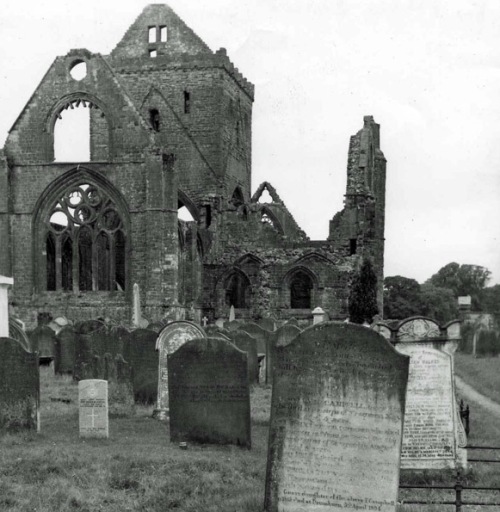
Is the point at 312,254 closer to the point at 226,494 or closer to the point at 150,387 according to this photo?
the point at 150,387

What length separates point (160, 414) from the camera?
1418cm

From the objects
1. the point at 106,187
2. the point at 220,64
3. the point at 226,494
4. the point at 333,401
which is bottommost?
the point at 226,494

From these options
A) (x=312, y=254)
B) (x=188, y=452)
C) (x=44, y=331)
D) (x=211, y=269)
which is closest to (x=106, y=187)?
(x=211, y=269)

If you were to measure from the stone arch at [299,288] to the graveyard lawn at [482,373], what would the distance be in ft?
32.1

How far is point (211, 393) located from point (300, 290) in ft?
97.5

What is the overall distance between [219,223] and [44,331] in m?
19.4

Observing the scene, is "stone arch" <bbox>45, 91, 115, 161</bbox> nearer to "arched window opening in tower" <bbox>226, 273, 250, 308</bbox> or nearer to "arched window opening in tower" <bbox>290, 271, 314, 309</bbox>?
"arched window opening in tower" <bbox>226, 273, 250, 308</bbox>

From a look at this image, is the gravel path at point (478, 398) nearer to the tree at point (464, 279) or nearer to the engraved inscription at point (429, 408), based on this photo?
the engraved inscription at point (429, 408)

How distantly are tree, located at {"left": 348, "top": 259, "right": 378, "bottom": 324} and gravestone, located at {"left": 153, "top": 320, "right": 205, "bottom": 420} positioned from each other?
925 inches

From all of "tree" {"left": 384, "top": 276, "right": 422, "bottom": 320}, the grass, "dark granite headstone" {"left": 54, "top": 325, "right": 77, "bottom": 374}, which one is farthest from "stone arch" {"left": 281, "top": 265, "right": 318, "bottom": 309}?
"tree" {"left": 384, "top": 276, "right": 422, "bottom": 320}

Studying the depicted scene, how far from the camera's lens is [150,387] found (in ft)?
51.8

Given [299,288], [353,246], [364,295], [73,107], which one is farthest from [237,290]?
[73,107]

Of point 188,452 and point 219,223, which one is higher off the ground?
point 219,223

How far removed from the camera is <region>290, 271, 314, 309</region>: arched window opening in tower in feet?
133
